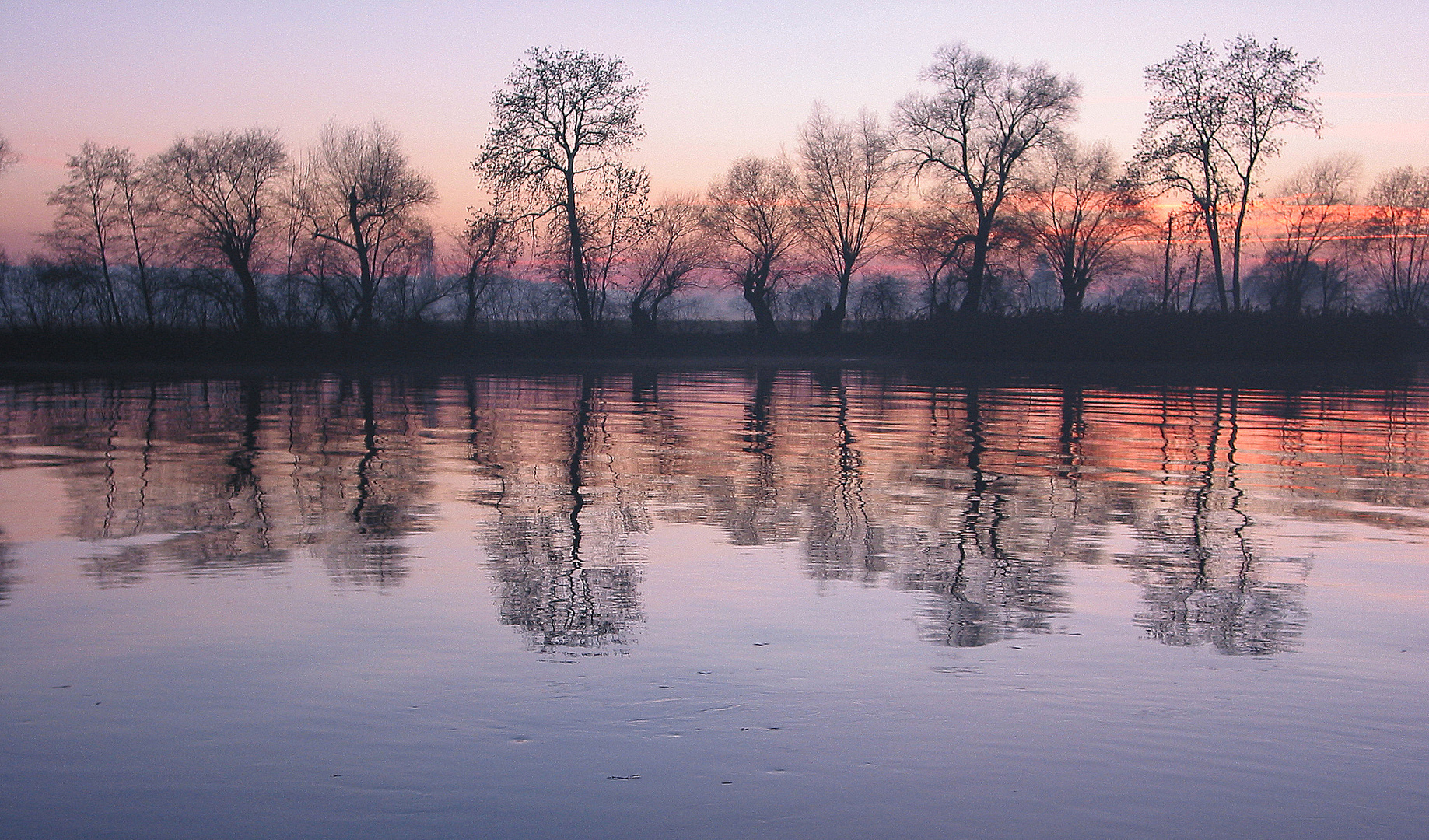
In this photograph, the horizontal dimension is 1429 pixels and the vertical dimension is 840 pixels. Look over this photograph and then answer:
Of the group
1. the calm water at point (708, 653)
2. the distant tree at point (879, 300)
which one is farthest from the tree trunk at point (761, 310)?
the calm water at point (708, 653)

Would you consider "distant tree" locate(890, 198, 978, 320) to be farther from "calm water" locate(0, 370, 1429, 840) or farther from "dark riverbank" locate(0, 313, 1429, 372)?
"calm water" locate(0, 370, 1429, 840)

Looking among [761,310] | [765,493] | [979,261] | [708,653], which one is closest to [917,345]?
[979,261]

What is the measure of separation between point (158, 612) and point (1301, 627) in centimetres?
661

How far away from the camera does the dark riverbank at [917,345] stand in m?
48.3

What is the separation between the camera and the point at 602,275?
62281 millimetres

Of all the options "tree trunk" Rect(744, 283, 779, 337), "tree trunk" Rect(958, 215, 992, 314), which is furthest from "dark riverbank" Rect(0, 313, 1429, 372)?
"tree trunk" Rect(744, 283, 779, 337)

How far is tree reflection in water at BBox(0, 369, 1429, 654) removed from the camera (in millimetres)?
7492

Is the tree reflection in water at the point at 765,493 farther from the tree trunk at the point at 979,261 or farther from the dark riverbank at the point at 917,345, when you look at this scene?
the tree trunk at the point at 979,261

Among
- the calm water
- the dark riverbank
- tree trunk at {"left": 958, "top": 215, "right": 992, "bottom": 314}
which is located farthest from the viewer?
tree trunk at {"left": 958, "top": 215, "right": 992, "bottom": 314}

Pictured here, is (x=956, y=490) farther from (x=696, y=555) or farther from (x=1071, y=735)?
(x=1071, y=735)

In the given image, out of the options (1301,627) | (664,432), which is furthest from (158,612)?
(664,432)

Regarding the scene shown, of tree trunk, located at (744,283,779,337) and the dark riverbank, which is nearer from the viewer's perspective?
the dark riverbank

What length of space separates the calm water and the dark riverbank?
122 feet

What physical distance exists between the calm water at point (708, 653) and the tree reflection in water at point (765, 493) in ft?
0.22
